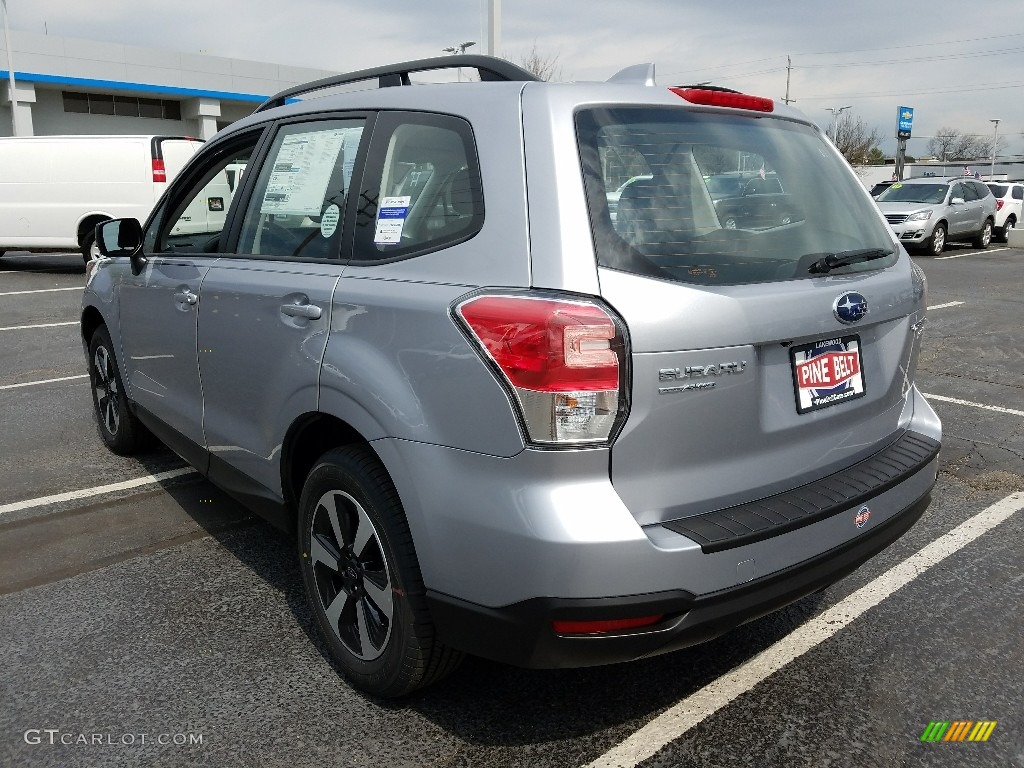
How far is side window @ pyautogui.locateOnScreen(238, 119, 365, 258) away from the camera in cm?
288

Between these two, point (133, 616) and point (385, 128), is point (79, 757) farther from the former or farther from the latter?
point (385, 128)

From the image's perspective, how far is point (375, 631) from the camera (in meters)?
2.65

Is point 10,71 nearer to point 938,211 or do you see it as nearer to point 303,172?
point 938,211

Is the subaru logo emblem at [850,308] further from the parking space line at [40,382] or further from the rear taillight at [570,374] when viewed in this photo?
the parking space line at [40,382]

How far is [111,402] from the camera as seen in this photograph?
16.6 feet

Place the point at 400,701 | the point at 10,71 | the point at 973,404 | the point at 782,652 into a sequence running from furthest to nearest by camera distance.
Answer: the point at 10,71, the point at 973,404, the point at 782,652, the point at 400,701

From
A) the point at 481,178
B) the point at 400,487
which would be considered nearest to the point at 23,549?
the point at 400,487

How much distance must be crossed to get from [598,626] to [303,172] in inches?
73.9

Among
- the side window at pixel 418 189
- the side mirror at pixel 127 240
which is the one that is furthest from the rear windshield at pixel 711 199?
the side mirror at pixel 127 240

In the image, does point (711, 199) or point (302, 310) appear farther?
point (302, 310)

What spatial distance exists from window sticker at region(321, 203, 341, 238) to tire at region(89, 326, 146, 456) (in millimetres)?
2308

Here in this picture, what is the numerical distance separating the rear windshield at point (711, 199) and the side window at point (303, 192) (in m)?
0.93

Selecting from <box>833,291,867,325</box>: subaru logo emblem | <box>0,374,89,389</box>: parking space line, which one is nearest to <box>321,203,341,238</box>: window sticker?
<box>833,291,867,325</box>: subaru logo emblem

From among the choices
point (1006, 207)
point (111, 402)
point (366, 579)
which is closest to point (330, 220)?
point (366, 579)
